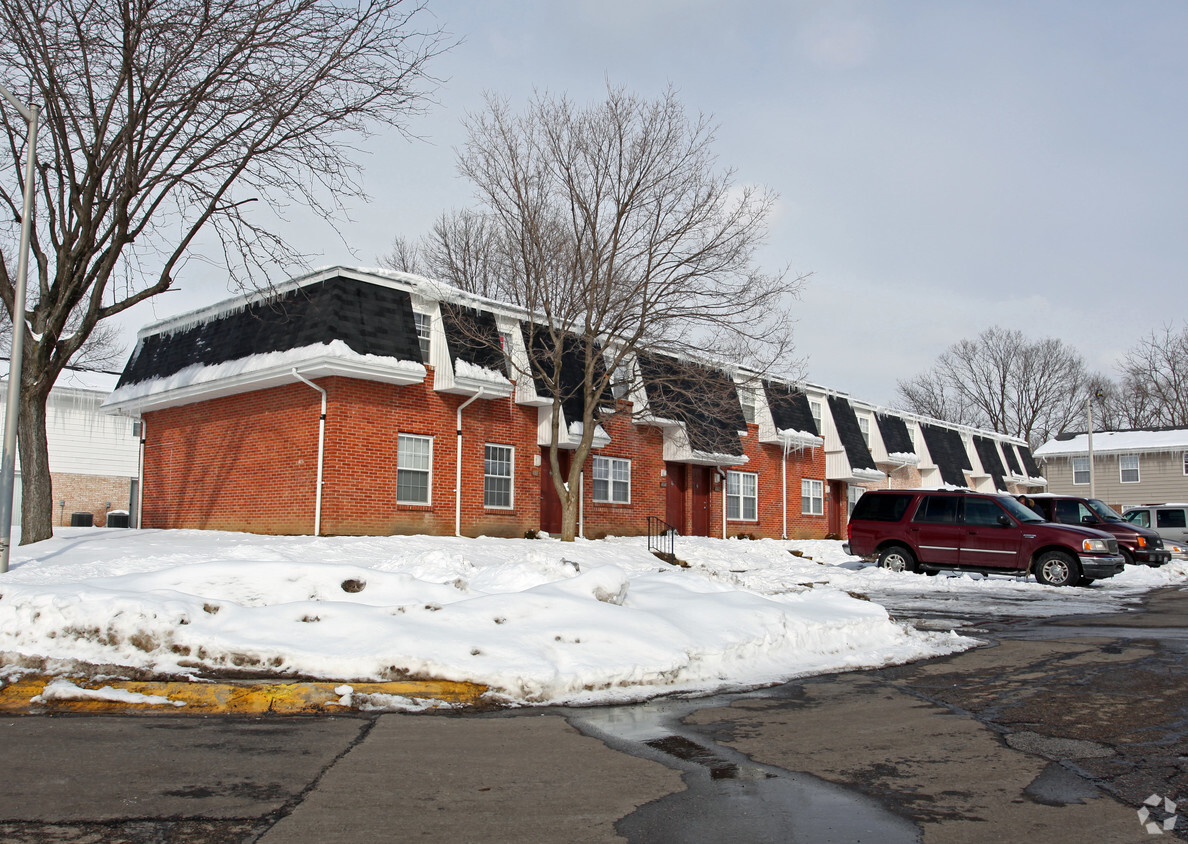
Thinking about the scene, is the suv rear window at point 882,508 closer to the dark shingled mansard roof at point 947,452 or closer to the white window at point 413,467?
the white window at point 413,467

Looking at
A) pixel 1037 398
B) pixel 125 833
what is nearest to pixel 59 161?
pixel 125 833

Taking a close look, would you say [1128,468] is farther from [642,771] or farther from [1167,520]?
[642,771]

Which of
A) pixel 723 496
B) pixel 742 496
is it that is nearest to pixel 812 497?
pixel 742 496

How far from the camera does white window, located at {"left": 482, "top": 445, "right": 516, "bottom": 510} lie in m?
23.0

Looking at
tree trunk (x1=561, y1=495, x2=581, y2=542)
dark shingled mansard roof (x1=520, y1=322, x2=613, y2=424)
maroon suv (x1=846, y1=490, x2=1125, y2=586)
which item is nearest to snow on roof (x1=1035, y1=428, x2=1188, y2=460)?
maroon suv (x1=846, y1=490, x2=1125, y2=586)

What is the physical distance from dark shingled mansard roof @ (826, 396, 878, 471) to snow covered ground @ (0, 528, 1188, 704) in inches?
903

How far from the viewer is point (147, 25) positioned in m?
14.2

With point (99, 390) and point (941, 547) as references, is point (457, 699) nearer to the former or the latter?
point (941, 547)

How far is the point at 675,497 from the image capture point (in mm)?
29547

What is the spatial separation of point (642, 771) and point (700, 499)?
25.6 m

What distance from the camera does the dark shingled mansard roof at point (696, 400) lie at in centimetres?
2378

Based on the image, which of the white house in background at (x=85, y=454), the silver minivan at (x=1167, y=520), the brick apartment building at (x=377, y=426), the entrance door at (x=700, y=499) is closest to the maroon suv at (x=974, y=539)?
the brick apartment building at (x=377, y=426)

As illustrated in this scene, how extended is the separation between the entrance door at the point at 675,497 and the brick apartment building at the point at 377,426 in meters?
0.06

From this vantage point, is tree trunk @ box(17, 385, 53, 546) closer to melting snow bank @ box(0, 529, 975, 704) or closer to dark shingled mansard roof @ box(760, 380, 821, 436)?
melting snow bank @ box(0, 529, 975, 704)
